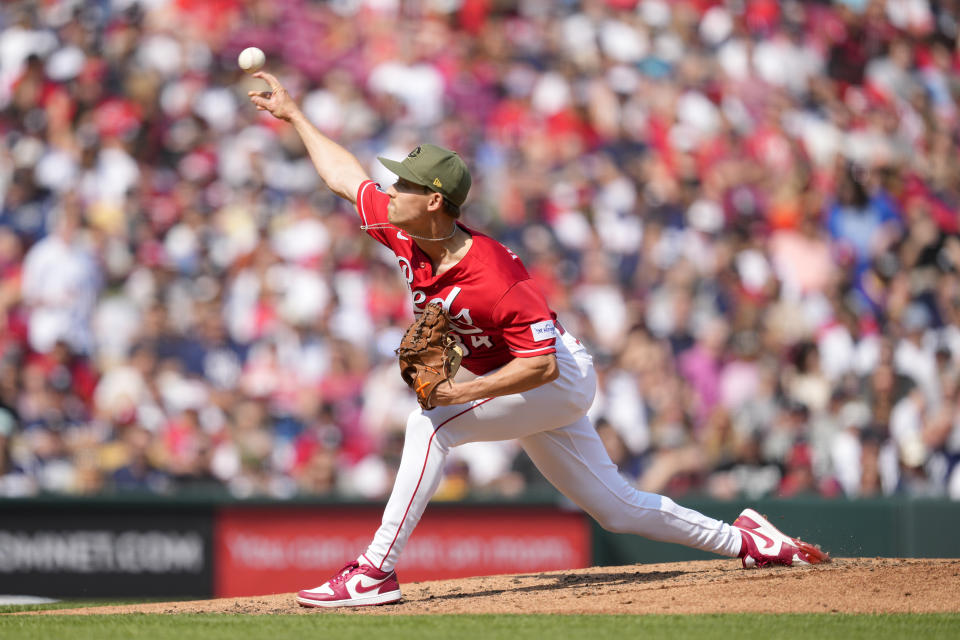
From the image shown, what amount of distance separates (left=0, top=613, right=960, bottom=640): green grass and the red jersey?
3.14 feet

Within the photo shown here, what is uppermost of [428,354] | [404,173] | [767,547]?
[404,173]

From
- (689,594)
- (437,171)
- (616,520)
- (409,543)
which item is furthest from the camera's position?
(409,543)

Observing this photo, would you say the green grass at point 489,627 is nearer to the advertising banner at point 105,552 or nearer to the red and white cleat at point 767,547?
the red and white cleat at point 767,547

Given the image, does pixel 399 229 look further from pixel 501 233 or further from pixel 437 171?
pixel 501 233

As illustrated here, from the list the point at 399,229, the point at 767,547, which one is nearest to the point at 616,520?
the point at 767,547

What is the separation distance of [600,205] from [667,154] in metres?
0.89

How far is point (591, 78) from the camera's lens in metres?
11.2

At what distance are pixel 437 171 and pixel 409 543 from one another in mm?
3319

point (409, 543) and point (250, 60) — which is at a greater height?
point (250, 60)

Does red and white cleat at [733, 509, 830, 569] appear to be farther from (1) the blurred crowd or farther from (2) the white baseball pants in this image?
(1) the blurred crowd

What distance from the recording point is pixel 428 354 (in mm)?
4539

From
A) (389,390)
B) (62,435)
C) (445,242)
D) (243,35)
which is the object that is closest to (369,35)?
(243,35)

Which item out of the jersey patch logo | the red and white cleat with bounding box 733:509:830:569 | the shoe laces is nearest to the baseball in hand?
the jersey patch logo

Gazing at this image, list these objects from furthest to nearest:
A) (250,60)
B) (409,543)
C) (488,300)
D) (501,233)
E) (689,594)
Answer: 1. (501,233)
2. (409,543)
3. (250,60)
4. (689,594)
5. (488,300)
